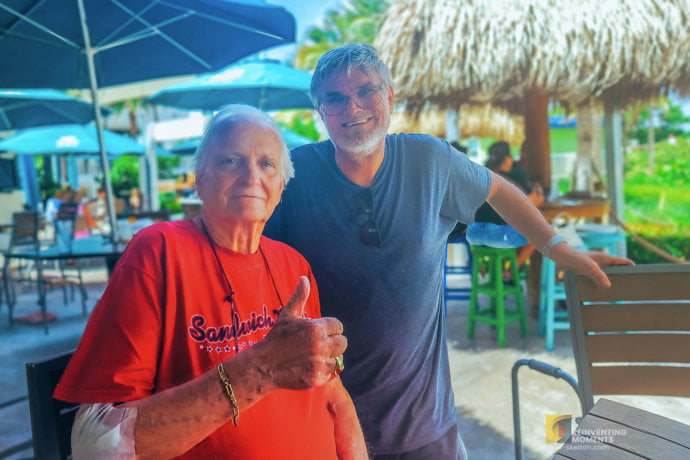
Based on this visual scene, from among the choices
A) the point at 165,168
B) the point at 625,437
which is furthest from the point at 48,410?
the point at 165,168

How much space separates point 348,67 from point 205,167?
421 mm

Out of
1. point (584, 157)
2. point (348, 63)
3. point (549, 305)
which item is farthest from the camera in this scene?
point (584, 157)

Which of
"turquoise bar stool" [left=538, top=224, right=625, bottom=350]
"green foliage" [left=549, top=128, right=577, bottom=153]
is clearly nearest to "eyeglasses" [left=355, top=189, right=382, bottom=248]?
"turquoise bar stool" [left=538, top=224, right=625, bottom=350]

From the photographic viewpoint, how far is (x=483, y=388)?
3.18 m

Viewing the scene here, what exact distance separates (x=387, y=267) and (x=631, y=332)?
0.90m

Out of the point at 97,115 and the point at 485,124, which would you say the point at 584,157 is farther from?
the point at 97,115

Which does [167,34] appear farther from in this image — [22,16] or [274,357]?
→ [274,357]

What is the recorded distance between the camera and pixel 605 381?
1549mm

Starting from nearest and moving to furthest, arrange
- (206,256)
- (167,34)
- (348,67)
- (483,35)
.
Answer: (206,256)
(348,67)
(167,34)
(483,35)

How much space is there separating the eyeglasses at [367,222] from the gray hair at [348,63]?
264mm

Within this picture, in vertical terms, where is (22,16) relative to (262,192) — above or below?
above

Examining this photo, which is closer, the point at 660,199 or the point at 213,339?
the point at 213,339

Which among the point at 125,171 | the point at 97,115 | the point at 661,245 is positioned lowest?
the point at 661,245

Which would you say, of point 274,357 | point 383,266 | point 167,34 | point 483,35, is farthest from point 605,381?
point 483,35
